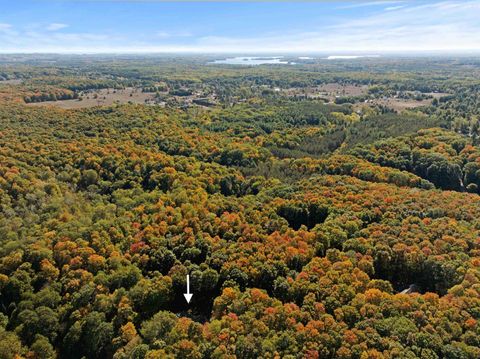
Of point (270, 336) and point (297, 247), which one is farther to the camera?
point (297, 247)

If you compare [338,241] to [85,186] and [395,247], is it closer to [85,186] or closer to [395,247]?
[395,247]

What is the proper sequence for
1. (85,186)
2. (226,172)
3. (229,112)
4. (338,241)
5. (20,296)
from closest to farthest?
(20,296)
(338,241)
(85,186)
(226,172)
(229,112)

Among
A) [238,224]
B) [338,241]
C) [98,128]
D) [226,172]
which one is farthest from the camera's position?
[98,128]

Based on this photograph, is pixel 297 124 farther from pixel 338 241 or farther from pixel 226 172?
pixel 338 241

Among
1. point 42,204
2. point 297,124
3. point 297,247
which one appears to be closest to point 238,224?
point 297,247

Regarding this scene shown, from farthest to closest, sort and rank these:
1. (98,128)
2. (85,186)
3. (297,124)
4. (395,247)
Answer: (297,124), (98,128), (85,186), (395,247)

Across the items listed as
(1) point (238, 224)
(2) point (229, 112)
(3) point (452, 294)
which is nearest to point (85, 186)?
(1) point (238, 224)

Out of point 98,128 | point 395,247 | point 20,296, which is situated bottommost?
point 20,296

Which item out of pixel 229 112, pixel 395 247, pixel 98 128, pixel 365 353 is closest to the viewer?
pixel 365 353

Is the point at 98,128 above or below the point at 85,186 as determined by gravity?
above
